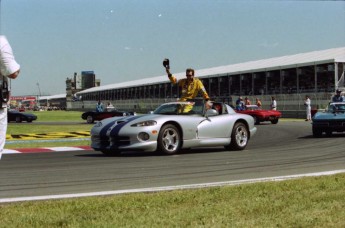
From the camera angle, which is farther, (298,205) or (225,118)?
(225,118)

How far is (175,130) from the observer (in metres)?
11.2

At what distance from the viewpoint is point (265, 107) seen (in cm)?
3944

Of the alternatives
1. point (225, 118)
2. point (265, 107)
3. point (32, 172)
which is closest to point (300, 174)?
point (32, 172)

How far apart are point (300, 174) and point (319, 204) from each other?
269cm

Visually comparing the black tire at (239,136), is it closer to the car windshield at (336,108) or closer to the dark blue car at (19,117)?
the car windshield at (336,108)

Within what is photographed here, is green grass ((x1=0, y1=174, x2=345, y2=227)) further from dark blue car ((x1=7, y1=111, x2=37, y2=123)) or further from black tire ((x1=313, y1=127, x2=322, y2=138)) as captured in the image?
dark blue car ((x1=7, y1=111, x2=37, y2=123))

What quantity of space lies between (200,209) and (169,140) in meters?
6.47

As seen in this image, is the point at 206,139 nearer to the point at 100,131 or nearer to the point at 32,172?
the point at 100,131

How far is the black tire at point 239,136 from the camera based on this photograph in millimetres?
12109

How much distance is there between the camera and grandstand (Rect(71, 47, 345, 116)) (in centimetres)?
3709

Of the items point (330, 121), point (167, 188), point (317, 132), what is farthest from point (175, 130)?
point (317, 132)

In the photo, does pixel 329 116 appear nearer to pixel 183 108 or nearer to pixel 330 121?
pixel 330 121

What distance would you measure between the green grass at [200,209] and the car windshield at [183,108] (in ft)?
19.0

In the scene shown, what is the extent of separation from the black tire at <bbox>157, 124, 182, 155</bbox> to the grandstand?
24.0 metres
